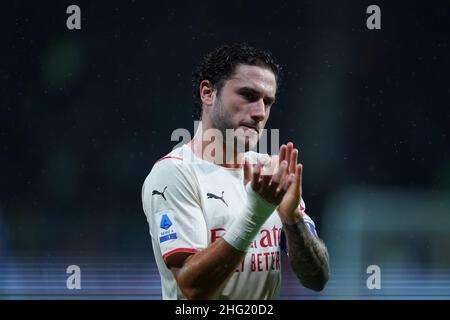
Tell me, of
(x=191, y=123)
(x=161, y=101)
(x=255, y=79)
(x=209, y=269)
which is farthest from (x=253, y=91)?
(x=161, y=101)

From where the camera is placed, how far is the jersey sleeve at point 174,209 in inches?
104

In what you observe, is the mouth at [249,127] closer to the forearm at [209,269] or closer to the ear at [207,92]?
the ear at [207,92]

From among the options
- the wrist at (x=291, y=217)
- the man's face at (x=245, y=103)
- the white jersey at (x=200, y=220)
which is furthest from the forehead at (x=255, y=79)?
the wrist at (x=291, y=217)

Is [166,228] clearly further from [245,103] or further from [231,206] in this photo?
[245,103]

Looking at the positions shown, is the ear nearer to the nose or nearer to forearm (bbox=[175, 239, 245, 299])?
the nose

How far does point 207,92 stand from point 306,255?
917 mm

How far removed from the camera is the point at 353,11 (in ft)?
23.5

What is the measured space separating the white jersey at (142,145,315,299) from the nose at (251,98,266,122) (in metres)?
0.30

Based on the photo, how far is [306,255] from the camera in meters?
2.77

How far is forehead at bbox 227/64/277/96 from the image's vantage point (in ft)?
9.53

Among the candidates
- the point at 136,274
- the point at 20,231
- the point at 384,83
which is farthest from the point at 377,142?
the point at 20,231

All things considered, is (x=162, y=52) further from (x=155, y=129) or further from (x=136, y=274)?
(x=136, y=274)

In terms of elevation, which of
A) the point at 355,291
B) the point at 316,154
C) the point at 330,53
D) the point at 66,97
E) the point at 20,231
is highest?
the point at 330,53

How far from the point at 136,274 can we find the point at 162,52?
2368 mm
